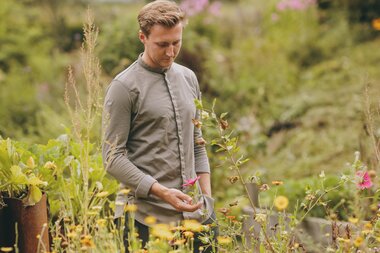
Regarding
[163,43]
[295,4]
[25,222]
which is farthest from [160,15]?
[295,4]

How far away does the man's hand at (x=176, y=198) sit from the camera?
2594 millimetres

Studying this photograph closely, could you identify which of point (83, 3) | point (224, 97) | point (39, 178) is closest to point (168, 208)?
point (39, 178)

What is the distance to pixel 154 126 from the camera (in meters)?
2.78

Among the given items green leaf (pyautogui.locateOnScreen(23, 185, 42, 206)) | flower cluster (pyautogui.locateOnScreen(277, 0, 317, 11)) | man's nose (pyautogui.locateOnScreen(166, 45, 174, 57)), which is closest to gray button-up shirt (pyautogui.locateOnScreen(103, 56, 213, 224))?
man's nose (pyautogui.locateOnScreen(166, 45, 174, 57))

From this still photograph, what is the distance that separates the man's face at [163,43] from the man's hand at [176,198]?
54cm

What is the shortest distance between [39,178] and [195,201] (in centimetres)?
82

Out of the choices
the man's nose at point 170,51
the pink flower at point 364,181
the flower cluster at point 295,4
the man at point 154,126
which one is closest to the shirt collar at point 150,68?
the man at point 154,126

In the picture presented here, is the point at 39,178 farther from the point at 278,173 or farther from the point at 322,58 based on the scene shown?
the point at 322,58

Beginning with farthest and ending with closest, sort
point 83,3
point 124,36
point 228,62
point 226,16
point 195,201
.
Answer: point 83,3 < point 226,16 < point 228,62 < point 124,36 < point 195,201

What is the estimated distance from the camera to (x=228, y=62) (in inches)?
373

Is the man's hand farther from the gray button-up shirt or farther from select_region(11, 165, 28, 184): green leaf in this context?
select_region(11, 165, 28, 184): green leaf

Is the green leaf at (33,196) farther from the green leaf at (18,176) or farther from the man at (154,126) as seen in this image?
the man at (154,126)

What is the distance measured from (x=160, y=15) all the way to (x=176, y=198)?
779mm

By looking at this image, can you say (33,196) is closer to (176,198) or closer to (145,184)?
(145,184)
